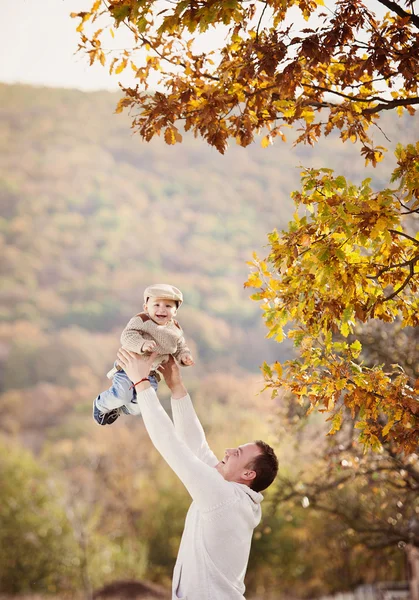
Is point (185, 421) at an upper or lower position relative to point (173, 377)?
lower

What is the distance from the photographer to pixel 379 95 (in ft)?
14.3

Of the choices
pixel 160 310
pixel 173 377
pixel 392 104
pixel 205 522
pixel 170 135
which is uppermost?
pixel 392 104

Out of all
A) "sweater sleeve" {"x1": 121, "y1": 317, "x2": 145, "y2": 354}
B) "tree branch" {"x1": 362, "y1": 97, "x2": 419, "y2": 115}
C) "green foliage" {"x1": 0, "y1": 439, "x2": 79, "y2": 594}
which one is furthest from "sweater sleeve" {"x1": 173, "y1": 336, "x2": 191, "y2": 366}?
"green foliage" {"x1": 0, "y1": 439, "x2": 79, "y2": 594}

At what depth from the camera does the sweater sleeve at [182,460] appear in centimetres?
294

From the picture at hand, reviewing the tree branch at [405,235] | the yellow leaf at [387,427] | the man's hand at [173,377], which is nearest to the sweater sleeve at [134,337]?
the man's hand at [173,377]

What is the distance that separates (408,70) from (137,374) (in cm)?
200

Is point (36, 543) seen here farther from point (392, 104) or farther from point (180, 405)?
point (392, 104)

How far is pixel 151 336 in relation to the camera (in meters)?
3.27

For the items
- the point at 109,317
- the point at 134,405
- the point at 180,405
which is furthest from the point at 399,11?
the point at 109,317

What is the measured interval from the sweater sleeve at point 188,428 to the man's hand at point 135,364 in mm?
368

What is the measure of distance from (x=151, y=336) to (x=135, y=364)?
19 centimetres

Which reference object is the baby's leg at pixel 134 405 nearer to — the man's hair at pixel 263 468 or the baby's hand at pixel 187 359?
the baby's hand at pixel 187 359

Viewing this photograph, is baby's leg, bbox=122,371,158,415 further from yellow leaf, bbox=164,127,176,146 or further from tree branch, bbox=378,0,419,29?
tree branch, bbox=378,0,419,29

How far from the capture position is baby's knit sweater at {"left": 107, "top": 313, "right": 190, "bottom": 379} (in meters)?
3.18
